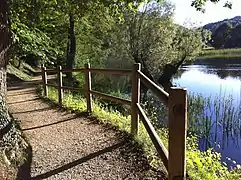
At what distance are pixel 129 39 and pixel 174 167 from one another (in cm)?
2039

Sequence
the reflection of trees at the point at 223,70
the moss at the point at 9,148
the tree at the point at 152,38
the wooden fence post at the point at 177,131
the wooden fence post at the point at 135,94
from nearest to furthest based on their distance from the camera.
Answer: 1. the wooden fence post at the point at 177,131
2. the moss at the point at 9,148
3. the wooden fence post at the point at 135,94
4. the tree at the point at 152,38
5. the reflection of trees at the point at 223,70

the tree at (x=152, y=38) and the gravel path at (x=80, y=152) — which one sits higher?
the tree at (x=152, y=38)

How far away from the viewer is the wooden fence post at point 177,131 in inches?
95.0

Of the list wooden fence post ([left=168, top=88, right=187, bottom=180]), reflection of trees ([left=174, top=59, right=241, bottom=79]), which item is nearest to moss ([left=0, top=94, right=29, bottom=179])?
wooden fence post ([left=168, top=88, right=187, bottom=180])

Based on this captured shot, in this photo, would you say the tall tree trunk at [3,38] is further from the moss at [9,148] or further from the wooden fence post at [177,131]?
the wooden fence post at [177,131]

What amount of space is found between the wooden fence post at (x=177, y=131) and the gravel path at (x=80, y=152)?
92 centimetres

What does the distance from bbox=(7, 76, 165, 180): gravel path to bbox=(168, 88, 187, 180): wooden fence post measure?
3.03 feet

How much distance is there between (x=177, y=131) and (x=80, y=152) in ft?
7.79

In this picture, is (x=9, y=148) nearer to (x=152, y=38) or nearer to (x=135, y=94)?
(x=135, y=94)

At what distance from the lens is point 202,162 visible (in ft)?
13.9

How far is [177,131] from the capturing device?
247 cm

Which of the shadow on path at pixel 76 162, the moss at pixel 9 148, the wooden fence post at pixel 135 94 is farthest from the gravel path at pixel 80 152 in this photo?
the wooden fence post at pixel 135 94

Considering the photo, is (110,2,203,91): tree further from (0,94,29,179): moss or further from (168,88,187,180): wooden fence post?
(168,88,187,180): wooden fence post

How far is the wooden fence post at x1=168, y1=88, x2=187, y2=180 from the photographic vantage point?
2.41 m
